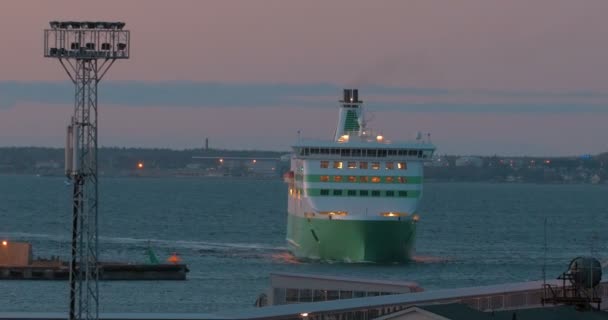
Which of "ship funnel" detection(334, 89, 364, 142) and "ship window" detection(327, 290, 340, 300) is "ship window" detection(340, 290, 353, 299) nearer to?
"ship window" detection(327, 290, 340, 300)

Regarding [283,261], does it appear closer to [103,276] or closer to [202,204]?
[103,276]

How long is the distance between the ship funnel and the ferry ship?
6.27 m

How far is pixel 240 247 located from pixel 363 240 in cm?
1562

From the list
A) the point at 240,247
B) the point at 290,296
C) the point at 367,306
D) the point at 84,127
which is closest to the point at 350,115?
the point at 240,247

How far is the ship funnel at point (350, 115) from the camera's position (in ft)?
225

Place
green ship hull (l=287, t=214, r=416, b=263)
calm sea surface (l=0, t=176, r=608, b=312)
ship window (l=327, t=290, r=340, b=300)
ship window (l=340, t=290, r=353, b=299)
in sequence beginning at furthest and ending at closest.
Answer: green ship hull (l=287, t=214, r=416, b=263)
calm sea surface (l=0, t=176, r=608, b=312)
ship window (l=327, t=290, r=340, b=300)
ship window (l=340, t=290, r=353, b=299)

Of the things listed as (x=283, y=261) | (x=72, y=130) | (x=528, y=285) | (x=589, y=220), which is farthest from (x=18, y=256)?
(x=589, y=220)

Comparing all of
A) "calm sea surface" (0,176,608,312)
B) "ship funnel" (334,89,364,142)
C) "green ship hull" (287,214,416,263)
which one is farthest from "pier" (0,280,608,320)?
"ship funnel" (334,89,364,142)

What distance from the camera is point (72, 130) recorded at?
2206 cm

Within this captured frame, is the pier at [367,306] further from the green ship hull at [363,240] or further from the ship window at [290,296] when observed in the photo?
the green ship hull at [363,240]

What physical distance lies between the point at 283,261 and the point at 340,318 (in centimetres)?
3201

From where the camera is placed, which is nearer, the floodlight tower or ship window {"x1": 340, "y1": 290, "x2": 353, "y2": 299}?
the floodlight tower

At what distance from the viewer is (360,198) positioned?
196ft

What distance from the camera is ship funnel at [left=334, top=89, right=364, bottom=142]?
68500 mm
